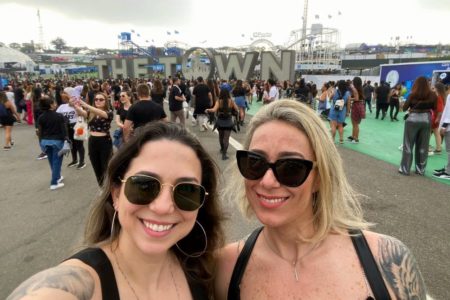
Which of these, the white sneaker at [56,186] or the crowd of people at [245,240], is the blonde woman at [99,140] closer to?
the white sneaker at [56,186]

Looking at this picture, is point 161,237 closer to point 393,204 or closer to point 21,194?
point 393,204

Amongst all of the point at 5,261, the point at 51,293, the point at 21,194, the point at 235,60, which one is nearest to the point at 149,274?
the point at 51,293

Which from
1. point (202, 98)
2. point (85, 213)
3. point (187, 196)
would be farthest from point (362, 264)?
point (202, 98)

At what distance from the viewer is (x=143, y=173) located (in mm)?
1305

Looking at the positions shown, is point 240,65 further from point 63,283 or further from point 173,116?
Answer: point 63,283

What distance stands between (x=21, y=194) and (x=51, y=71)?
241ft

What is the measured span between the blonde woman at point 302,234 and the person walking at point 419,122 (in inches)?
208

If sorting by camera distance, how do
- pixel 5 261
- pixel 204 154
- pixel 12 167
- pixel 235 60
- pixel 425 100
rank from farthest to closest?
1. pixel 235 60
2. pixel 12 167
3. pixel 425 100
4. pixel 5 261
5. pixel 204 154

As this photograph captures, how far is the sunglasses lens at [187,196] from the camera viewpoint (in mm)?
1301

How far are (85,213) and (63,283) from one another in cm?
398

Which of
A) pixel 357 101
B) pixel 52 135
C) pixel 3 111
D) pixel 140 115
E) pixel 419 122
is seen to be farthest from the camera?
pixel 3 111

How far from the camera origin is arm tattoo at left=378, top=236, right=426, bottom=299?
4.03ft

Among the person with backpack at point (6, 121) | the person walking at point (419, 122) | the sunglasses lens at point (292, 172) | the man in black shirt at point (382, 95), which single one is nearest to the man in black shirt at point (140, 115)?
the sunglasses lens at point (292, 172)

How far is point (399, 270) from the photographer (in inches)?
49.9
